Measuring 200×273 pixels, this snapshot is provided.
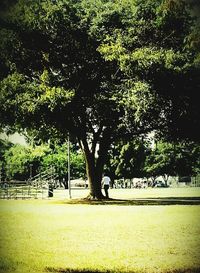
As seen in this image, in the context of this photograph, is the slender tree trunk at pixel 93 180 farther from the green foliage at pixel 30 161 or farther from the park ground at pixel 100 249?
the park ground at pixel 100 249

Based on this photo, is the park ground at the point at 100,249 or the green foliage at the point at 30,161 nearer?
the park ground at the point at 100,249

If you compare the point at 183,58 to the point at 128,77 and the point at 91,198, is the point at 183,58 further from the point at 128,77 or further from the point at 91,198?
the point at 91,198

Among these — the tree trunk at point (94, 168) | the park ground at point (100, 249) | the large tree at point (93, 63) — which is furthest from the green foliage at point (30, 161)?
the park ground at point (100, 249)

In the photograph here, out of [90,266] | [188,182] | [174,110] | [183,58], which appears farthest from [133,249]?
[188,182]

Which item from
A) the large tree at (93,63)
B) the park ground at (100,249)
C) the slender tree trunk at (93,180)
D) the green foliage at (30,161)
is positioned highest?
the large tree at (93,63)

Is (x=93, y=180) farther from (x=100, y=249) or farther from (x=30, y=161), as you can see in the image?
(x=30, y=161)

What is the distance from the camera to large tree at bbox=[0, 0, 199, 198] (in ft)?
73.5

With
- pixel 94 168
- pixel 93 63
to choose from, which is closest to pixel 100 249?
pixel 93 63

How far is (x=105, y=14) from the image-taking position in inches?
947

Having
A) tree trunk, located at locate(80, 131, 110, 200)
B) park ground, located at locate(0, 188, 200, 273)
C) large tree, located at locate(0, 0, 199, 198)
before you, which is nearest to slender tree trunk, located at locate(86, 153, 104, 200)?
tree trunk, located at locate(80, 131, 110, 200)

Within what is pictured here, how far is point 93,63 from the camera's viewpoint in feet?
81.3

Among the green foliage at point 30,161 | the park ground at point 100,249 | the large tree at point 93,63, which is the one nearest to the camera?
the park ground at point 100,249

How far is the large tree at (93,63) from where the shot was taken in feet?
73.5

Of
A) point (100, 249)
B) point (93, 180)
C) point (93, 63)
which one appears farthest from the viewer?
point (93, 180)
